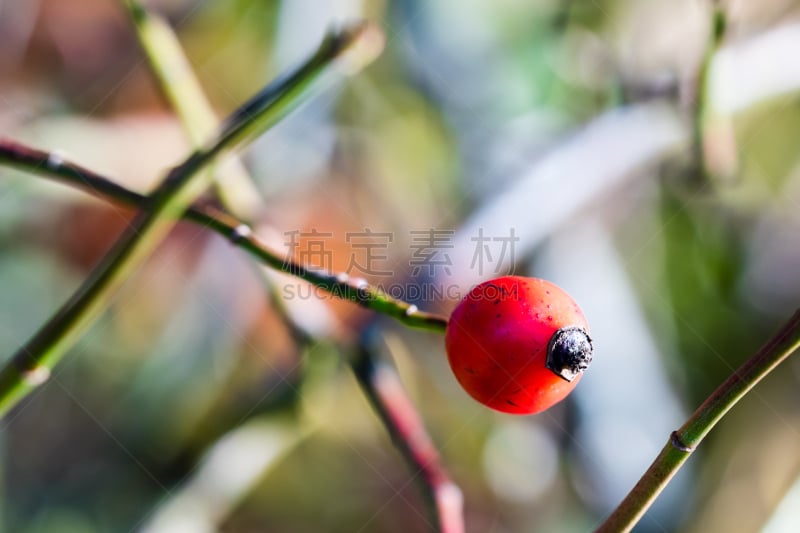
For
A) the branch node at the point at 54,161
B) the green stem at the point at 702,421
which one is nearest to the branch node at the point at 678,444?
the green stem at the point at 702,421

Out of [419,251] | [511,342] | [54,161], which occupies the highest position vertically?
[419,251]

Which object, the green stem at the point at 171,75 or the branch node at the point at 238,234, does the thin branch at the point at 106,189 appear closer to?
the branch node at the point at 238,234

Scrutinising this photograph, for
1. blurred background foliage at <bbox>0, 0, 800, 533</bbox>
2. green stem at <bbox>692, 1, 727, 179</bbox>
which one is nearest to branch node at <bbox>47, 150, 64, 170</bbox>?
blurred background foliage at <bbox>0, 0, 800, 533</bbox>

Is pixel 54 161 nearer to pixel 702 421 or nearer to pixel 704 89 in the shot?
pixel 702 421

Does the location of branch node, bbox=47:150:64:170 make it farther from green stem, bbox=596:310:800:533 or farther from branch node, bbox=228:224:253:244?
green stem, bbox=596:310:800:533

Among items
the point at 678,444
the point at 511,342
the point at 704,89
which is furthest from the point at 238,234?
the point at 704,89

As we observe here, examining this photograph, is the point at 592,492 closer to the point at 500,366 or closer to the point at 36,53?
the point at 500,366

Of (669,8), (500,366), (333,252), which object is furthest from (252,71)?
(500,366)
